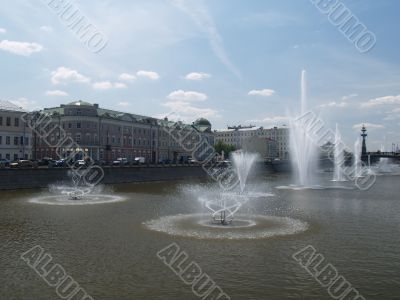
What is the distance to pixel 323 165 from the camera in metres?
166

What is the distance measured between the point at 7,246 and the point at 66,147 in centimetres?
8100

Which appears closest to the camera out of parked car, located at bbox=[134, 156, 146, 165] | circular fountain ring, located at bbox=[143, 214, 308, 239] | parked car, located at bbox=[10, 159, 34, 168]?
circular fountain ring, located at bbox=[143, 214, 308, 239]

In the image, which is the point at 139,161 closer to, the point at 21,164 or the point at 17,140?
the point at 17,140

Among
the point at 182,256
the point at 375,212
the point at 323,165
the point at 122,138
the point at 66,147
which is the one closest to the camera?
the point at 182,256

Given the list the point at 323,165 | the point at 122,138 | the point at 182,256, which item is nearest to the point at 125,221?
the point at 182,256

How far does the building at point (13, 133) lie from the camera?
74000 mm

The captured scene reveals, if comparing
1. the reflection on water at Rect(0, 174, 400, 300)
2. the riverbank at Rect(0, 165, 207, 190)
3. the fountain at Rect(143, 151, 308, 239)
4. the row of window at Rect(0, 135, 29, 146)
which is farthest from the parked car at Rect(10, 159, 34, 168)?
the fountain at Rect(143, 151, 308, 239)

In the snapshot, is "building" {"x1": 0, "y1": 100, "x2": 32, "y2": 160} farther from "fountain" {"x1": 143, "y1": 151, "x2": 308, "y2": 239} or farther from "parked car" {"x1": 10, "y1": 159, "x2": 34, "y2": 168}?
"fountain" {"x1": 143, "y1": 151, "x2": 308, "y2": 239}

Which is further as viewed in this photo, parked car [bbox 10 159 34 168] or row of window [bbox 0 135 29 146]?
row of window [bbox 0 135 29 146]

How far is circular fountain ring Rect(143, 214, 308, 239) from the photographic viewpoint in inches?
857

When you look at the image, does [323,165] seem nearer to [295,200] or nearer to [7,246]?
[295,200]

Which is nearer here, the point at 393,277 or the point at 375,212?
the point at 393,277

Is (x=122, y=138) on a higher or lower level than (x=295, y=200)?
higher

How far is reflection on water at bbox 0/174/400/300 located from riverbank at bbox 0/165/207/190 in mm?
21105
